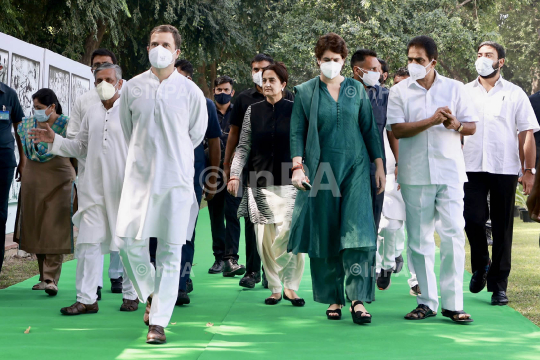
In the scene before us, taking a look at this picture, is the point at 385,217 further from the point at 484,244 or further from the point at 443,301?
the point at 443,301

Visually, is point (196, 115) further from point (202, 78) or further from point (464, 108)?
point (202, 78)

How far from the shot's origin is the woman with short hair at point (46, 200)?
7898 millimetres

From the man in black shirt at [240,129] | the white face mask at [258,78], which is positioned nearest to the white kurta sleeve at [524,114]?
the man in black shirt at [240,129]

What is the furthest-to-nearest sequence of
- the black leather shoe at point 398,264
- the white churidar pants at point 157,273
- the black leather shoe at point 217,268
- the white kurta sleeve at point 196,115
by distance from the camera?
1. the black leather shoe at point 217,268
2. the black leather shoe at point 398,264
3. the white kurta sleeve at point 196,115
4. the white churidar pants at point 157,273

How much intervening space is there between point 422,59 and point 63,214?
12.9 feet

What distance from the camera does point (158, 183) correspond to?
5730 millimetres

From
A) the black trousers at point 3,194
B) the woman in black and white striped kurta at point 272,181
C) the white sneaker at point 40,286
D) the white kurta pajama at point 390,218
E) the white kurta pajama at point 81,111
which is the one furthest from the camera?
the white kurta pajama at point 390,218

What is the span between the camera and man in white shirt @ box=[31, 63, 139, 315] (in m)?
6.75

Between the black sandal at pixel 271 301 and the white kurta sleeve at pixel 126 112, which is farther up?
the white kurta sleeve at pixel 126 112

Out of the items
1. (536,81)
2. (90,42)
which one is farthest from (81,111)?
(536,81)

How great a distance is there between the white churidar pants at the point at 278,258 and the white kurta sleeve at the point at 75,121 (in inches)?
75.7

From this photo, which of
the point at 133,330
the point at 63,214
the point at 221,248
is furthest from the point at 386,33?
the point at 133,330

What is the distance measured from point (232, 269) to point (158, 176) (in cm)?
368

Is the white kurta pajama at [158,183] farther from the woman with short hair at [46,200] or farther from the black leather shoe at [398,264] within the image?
the black leather shoe at [398,264]
